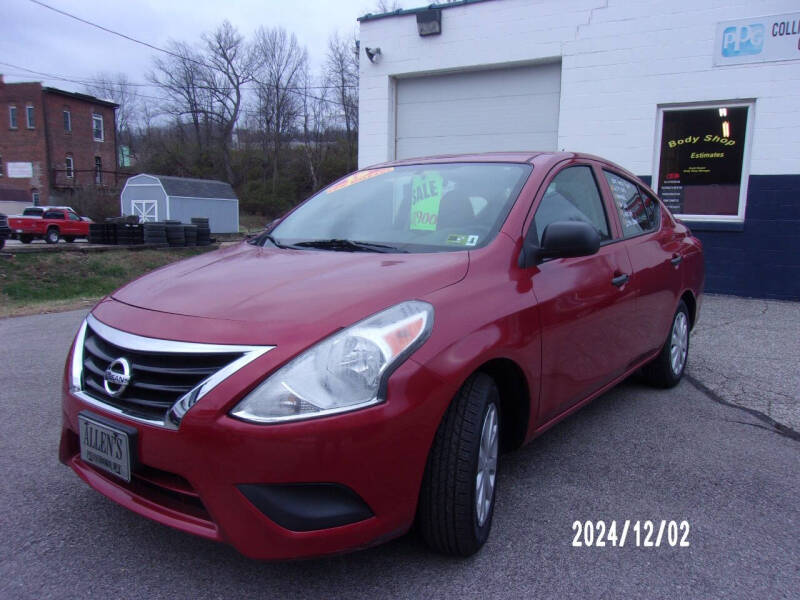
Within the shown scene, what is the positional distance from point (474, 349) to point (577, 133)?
8213mm

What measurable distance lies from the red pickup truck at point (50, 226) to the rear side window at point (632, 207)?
27043mm

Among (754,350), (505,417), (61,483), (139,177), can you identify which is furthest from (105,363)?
(139,177)

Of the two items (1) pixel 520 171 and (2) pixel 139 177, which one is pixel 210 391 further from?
(2) pixel 139 177

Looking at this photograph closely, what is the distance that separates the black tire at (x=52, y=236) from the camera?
25.7m

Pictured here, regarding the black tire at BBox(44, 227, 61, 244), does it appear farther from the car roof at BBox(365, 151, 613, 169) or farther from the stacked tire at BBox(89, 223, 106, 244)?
the car roof at BBox(365, 151, 613, 169)

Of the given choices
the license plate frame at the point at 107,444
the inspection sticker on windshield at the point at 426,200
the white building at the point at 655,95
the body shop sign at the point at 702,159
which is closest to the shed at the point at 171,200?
the white building at the point at 655,95

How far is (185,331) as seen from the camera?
6.55ft

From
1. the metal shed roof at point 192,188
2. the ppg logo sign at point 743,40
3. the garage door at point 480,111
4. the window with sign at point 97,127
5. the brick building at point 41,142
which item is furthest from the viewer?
the window with sign at point 97,127

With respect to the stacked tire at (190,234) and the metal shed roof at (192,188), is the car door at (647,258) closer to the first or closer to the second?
the stacked tire at (190,234)

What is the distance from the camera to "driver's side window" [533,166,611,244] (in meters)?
2.96

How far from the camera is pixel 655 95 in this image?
8.86 m

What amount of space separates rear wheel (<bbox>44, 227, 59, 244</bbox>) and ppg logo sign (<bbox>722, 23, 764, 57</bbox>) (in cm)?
2605

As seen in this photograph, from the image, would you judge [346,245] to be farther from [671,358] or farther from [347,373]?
[671,358]
